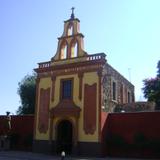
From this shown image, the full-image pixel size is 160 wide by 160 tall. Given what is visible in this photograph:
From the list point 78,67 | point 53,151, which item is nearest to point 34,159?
point 53,151

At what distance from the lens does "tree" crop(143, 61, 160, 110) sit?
3084cm

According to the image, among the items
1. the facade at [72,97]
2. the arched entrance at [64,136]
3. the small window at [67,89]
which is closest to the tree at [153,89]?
the facade at [72,97]

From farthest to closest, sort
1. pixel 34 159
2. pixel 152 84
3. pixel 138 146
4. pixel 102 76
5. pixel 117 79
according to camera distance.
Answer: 1. pixel 152 84
2. pixel 117 79
3. pixel 102 76
4. pixel 138 146
5. pixel 34 159

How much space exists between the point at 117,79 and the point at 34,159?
13.2 meters

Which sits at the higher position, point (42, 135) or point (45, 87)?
point (45, 87)

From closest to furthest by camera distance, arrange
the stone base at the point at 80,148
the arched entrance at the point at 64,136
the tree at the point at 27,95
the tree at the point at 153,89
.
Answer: the stone base at the point at 80,148
the arched entrance at the point at 64,136
the tree at the point at 153,89
the tree at the point at 27,95

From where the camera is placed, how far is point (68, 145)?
2478 cm

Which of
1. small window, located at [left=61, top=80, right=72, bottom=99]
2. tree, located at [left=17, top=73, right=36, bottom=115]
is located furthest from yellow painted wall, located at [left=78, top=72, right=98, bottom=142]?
tree, located at [left=17, top=73, right=36, bottom=115]

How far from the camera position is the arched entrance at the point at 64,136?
24844mm

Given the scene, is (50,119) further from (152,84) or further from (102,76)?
(152,84)

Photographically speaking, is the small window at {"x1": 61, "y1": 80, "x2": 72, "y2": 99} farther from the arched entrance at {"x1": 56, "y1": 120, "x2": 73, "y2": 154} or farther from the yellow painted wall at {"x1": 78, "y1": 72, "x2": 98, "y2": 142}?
the arched entrance at {"x1": 56, "y1": 120, "x2": 73, "y2": 154}

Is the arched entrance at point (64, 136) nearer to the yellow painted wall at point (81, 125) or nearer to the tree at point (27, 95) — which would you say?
the yellow painted wall at point (81, 125)

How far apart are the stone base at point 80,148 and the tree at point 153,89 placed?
36.4 feet

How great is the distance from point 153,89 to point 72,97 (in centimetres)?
1151
